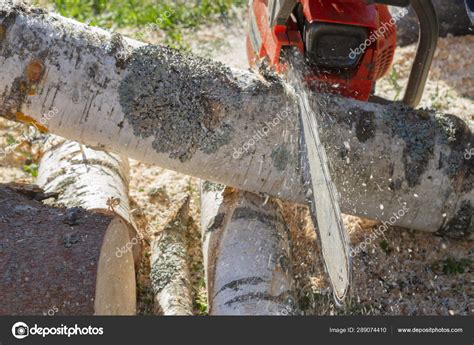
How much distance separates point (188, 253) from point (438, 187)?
3.76 feet

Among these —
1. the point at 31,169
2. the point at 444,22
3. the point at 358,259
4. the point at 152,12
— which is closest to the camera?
the point at 358,259

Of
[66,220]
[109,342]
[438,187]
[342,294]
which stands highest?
[438,187]

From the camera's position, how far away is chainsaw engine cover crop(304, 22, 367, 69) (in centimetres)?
296

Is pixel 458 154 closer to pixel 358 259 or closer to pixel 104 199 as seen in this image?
pixel 358 259

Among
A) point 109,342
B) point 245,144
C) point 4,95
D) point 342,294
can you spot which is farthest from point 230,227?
point 4,95

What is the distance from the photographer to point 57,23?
2834 millimetres

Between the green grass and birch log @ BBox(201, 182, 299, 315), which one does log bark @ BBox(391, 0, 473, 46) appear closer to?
the green grass

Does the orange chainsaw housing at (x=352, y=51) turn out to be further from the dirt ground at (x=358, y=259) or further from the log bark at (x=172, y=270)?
the log bark at (x=172, y=270)

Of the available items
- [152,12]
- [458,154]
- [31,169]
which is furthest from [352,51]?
[152,12]

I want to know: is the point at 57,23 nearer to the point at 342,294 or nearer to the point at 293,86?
the point at 293,86

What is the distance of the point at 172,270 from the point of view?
302cm

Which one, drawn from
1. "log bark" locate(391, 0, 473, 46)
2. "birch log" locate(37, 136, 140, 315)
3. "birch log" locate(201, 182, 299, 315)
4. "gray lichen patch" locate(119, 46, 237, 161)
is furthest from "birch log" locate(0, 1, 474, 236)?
"log bark" locate(391, 0, 473, 46)

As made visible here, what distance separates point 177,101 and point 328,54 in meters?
0.69

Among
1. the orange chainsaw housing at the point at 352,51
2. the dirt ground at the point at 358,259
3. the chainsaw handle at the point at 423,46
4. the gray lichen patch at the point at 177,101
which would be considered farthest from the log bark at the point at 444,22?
the gray lichen patch at the point at 177,101
